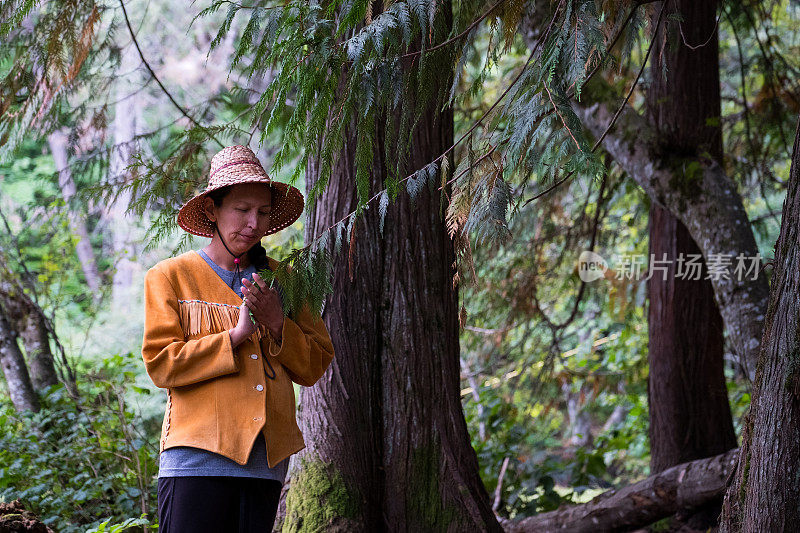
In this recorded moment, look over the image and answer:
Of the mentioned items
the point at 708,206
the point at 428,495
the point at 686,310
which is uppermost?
the point at 708,206

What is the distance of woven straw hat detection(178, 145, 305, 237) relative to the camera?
8.27ft

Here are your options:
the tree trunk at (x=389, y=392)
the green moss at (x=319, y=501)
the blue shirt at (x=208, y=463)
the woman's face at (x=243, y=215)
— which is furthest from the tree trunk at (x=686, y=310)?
the blue shirt at (x=208, y=463)

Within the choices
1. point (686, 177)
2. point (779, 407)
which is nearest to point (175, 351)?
point (779, 407)

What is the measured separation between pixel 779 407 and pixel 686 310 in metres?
3.13

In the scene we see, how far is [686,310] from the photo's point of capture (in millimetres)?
5363

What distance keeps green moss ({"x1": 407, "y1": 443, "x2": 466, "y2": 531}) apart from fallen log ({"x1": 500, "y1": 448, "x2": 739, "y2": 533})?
1.39 metres

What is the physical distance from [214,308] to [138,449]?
7.80 ft

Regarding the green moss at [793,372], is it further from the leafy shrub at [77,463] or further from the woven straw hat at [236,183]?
the leafy shrub at [77,463]

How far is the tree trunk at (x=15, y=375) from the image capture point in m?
5.35

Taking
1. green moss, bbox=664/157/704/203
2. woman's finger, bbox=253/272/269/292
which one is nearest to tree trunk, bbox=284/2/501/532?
woman's finger, bbox=253/272/269/292

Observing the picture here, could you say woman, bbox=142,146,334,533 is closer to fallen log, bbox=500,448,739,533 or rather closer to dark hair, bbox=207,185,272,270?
dark hair, bbox=207,185,272,270

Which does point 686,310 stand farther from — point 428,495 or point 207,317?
point 207,317

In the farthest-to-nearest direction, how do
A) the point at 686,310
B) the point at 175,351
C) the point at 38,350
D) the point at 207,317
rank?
the point at 38,350
the point at 686,310
the point at 207,317
the point at 175,351

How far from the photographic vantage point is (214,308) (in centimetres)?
248
